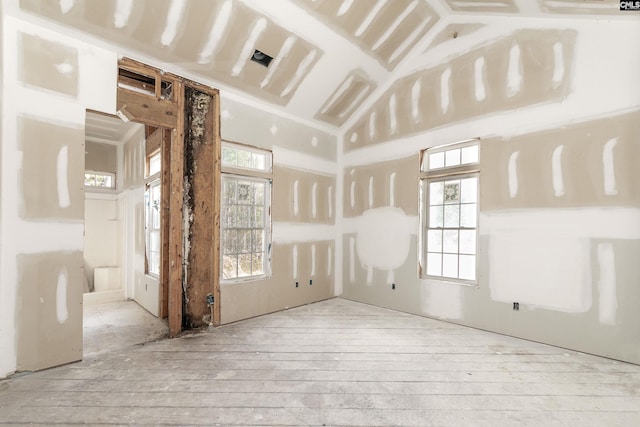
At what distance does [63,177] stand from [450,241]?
4.56m

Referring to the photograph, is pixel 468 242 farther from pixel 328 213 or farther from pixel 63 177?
pixel 63 177

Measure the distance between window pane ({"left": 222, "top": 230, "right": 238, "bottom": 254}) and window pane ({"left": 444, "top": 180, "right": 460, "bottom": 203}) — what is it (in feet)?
10.0

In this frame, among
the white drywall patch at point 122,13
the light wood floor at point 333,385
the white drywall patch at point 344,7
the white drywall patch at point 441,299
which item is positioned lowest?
the light wood floor at point 333,385

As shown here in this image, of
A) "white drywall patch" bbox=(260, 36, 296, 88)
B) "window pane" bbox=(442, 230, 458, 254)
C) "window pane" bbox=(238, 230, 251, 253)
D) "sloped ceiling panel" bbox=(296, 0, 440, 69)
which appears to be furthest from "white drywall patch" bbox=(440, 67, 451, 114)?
"window pane" bbox=(238, 230, 251, 253)

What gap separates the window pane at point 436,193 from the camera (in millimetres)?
4395

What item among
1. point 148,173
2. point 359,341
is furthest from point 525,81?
point 148,173

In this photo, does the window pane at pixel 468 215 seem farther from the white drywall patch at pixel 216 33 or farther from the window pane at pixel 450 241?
the white drywall patch at pixel 216 33

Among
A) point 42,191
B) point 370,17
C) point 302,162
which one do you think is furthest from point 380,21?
point 42,191

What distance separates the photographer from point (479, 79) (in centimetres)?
394

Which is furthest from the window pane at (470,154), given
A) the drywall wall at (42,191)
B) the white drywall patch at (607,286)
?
the drywall wall at (42,191)

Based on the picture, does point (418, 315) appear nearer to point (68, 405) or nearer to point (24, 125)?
point (68, 405)

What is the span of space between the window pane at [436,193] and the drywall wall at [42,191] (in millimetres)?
4226

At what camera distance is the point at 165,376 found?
8.51ft

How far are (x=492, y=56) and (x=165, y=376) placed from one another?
199 inches
